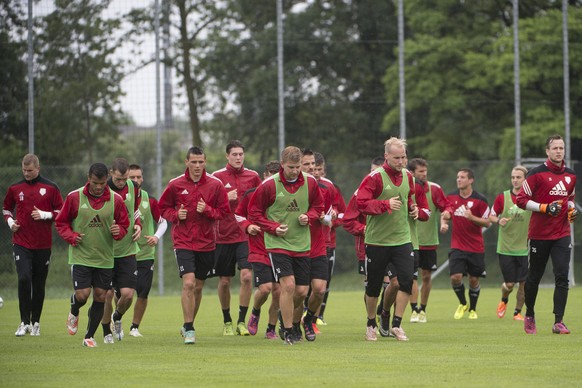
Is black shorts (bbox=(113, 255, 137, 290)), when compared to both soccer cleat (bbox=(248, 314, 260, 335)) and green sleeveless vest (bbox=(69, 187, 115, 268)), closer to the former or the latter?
green sleeveless vest (bbox=(69, 187, 115, 268))

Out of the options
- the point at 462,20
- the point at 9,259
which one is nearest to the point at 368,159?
the point at 462,20

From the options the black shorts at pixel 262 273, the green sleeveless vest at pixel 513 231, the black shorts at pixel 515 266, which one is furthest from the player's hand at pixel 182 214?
the black shorts at pixel 515 266

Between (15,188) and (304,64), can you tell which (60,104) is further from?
(15,188)

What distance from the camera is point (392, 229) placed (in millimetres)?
12430

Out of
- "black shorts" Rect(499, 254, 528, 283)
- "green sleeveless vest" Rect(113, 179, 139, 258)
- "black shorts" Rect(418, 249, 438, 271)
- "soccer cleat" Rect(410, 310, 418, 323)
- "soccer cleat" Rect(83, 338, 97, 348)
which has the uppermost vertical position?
"green sleeveless vest" Rect(113, 179, 139, 258)

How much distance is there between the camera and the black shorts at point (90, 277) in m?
11.9

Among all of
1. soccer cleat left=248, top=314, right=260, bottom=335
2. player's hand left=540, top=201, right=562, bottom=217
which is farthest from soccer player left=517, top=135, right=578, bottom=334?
soccer cleat left=248, top=314, right=260, bottom=335

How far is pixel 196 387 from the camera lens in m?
8.47

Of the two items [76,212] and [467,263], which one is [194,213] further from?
[467,263]

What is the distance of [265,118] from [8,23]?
6.87 meters

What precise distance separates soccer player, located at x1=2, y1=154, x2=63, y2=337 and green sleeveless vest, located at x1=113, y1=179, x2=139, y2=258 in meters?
1.74

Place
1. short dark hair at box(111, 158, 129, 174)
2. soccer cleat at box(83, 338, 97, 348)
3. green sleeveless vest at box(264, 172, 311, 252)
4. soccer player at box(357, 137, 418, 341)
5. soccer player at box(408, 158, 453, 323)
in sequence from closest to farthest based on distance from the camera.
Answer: soccer cleat at box(83, 338, 97, 348), green sleeveless vest at box(264, 172, 311, 252), soccer player at box(357, 137, 418, 341), short dark hair at box(111, 158, 129, 174), soccer player at box(408, 158, 453, 323)

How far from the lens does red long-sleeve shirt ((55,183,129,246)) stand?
1179 centimetres

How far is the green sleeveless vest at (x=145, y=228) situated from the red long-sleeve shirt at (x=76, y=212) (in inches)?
88.9
